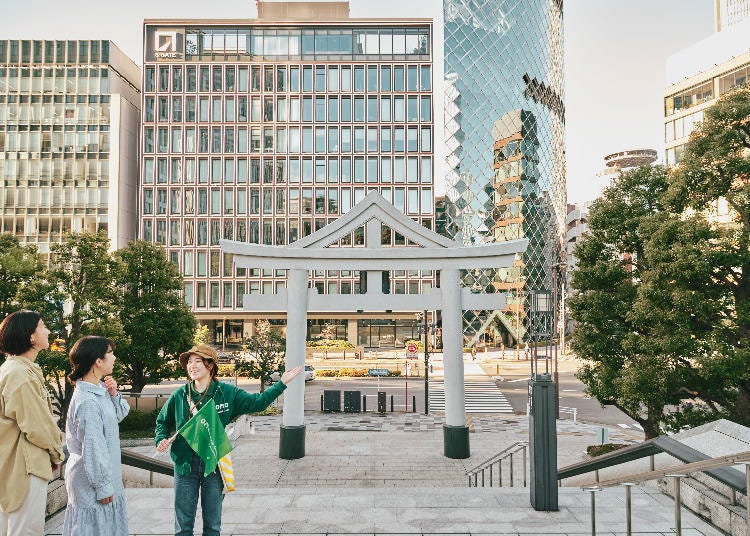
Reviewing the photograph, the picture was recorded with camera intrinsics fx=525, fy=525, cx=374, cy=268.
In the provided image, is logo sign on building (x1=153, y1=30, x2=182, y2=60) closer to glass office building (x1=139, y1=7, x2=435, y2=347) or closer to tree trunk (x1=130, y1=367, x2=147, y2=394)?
glass office building (x1=139, y1=7, x2=435, y2=347)

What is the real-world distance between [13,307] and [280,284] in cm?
3681

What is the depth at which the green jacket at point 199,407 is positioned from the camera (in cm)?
464

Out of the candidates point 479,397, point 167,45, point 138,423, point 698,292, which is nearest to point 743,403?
point 698,292

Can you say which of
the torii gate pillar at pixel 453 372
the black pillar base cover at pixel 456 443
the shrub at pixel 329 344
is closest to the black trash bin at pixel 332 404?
the torii gate pillar at pixel 453 372

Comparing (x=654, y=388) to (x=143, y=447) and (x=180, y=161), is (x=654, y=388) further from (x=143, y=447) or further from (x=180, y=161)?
(x=180, y=161)

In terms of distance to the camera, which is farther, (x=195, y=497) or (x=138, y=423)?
(x=138, y=423)

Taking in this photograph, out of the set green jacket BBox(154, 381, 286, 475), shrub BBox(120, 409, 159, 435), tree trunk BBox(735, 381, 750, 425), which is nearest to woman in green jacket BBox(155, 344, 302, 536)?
green jacket BBox(154, 381, 286, 475)

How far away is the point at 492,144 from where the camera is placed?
6100cm

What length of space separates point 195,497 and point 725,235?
12240mm

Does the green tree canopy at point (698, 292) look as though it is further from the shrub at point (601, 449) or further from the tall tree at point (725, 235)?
the shrub at point (601, 449)

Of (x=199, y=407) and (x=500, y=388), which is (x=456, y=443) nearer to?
(x=199, y=407)

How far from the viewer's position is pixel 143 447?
731 inches

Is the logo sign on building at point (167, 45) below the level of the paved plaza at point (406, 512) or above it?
above

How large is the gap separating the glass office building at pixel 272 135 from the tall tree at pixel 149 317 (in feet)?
101
